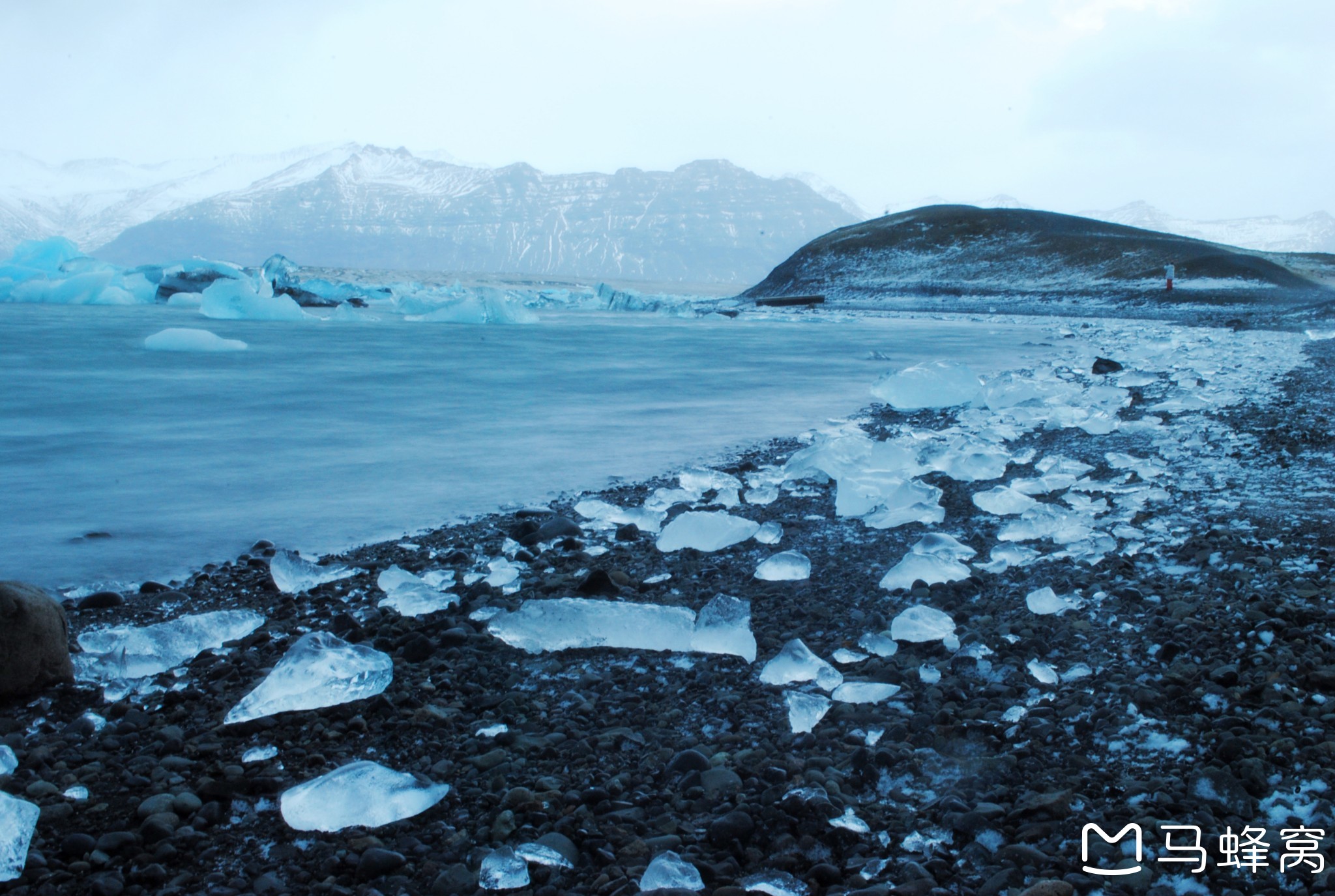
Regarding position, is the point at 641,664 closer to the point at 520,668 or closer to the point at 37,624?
the point at 520,668

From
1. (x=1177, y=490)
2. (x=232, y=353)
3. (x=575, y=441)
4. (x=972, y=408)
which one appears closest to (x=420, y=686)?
(x=1177, y=490)

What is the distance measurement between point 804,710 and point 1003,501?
6.52 ft

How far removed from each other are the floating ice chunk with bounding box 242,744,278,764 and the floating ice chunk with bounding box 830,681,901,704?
122cm

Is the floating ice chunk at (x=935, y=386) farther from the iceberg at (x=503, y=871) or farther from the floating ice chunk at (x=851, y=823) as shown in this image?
the iceberg at (x=503, y=871)

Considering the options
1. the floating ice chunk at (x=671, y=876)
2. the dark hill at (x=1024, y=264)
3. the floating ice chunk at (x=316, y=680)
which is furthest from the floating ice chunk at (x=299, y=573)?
the dark hill at (x=1024, y=264)

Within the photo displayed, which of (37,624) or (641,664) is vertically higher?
(37,624)

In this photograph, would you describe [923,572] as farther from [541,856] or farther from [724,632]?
[541,856]

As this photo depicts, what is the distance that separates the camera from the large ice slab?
2123 mm

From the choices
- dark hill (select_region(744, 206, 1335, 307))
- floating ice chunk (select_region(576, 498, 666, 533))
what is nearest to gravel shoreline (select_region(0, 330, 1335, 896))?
floating ice chunk (select_region(576, 498, 666, 533))

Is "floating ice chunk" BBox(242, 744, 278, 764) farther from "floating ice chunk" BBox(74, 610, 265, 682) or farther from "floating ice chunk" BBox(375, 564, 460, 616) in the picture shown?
"floating ice chunk" BBox(375, 564, 460, 616)

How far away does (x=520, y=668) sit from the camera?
206cm

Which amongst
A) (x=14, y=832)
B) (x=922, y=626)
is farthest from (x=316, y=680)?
(x=922, y=626)

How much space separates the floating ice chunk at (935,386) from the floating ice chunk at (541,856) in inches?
224

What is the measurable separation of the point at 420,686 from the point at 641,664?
550mm
